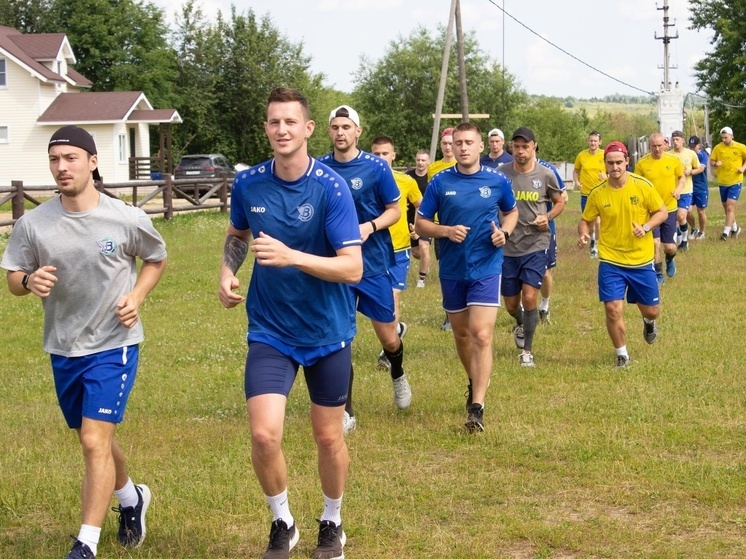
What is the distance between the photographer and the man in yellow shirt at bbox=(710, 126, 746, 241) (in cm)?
2291

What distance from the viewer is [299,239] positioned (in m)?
5.36

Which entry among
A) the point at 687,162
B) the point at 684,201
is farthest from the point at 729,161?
the point at 684,201

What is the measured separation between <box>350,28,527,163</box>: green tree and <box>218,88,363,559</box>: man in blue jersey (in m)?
69.8

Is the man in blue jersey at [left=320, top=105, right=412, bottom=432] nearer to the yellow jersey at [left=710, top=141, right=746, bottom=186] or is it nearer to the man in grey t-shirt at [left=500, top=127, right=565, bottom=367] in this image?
the man in grey t-shirt at [left=500, top=127, right=565, bottom=367]

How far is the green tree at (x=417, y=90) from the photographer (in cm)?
7525

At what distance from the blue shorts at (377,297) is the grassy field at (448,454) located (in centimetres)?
85

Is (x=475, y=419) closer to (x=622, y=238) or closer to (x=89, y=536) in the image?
(x=622, y=238)

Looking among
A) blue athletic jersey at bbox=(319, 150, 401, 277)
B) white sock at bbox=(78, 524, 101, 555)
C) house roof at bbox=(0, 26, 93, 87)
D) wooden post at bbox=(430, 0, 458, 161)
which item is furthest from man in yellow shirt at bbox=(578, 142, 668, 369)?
house roof at bbox=(0, 26, 93, 87)

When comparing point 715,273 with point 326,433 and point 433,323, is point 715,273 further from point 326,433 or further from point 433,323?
point 326,433

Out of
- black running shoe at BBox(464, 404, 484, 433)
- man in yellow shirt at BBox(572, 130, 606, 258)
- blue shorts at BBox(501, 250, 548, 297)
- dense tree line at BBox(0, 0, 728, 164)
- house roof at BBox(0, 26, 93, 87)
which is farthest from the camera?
dense tree line at BBox(0, 0, 728, 164)

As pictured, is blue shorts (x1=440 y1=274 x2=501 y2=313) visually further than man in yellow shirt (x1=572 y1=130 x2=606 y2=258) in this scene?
No

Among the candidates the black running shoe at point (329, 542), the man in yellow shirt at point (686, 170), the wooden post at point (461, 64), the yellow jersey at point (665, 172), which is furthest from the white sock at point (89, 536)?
the wooden post at point (461, 64)

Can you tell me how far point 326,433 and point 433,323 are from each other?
8.67m

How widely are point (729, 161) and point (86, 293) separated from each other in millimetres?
19918
